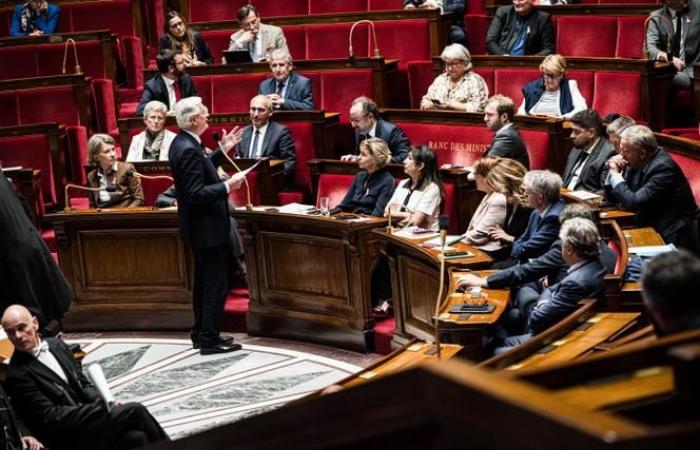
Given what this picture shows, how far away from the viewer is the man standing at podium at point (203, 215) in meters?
4.68

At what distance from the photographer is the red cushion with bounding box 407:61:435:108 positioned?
6.34 meters

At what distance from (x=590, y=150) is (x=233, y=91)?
7.90 ft

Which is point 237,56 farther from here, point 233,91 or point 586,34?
point 586,34

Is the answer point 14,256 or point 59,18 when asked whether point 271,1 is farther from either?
point 14,256

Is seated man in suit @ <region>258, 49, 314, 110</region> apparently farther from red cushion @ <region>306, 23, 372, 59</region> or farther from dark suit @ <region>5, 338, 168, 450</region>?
dark suit @ <region>5, 338, 168, 450</region>

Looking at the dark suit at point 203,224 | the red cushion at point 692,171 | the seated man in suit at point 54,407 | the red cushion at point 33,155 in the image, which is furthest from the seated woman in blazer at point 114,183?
the red cushion at point 692,171

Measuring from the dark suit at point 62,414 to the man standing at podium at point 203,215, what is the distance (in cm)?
134

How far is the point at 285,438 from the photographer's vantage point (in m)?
1.16

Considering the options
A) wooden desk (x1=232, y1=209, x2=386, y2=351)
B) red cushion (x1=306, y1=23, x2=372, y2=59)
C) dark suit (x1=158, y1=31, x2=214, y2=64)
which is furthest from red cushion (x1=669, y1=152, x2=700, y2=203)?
dark suit (x1=158, y1=31, x2=214, y2=64)

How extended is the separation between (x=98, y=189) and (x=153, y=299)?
0.57m

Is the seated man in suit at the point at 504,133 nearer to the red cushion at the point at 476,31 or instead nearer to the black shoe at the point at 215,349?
the black shoe at the point at 215,349

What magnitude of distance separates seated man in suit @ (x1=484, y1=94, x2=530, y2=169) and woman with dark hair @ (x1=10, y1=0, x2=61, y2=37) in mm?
3565

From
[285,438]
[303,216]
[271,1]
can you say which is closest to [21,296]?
[303,216]

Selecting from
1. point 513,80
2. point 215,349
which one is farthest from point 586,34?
point 215,349
